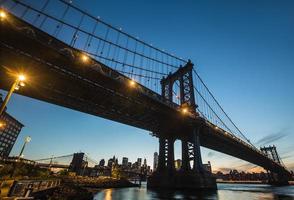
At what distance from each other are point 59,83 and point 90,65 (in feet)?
21.6

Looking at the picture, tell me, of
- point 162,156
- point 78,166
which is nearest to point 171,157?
point 162,156

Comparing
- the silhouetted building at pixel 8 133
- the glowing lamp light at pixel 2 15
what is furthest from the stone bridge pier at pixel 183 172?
the silhouetted building at pixel 8 133

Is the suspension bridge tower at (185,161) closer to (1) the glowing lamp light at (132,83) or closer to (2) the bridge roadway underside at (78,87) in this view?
(2) the bridge roadway underside at (78,87)

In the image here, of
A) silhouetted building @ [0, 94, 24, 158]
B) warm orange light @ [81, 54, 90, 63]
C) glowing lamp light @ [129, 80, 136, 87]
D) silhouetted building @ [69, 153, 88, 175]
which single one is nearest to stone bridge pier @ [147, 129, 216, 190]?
glowing lamp light @ [129, 80, 136, 87]

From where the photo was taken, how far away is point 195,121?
113 ft

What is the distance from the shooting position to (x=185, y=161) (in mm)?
34875

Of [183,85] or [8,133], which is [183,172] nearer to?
[183,85]

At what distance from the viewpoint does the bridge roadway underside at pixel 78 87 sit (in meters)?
18.6

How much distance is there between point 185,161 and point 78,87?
2286 centimetres

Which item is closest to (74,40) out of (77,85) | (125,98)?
(77,85)

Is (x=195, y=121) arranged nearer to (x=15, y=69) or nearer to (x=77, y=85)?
(x=77, y=85)

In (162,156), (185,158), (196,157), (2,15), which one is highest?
(2,15)

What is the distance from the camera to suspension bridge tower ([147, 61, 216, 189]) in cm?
3047

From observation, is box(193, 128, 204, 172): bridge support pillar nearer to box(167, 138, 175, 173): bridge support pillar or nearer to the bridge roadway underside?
the bridge roadway underside
